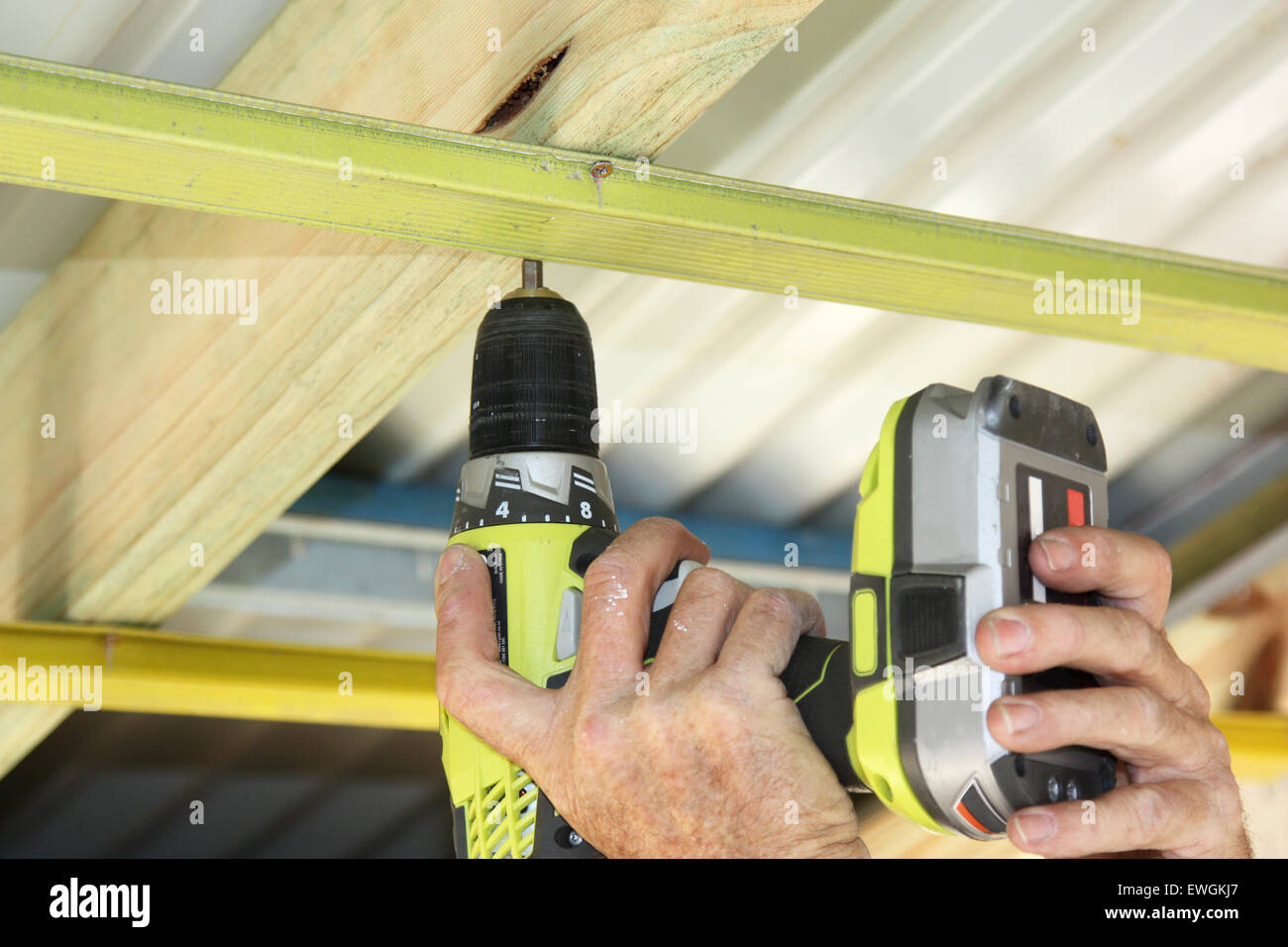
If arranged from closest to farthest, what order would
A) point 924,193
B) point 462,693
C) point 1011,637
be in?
1. point 1011,637
2. point 462,693
3. point 924,193

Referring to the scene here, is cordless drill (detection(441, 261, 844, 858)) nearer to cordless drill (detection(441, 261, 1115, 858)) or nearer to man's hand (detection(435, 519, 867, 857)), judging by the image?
man's hand (detection(435, 519, 867, 857))

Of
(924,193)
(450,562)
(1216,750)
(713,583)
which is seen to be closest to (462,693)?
(450,562)

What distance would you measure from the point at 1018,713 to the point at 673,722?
235 millimetres

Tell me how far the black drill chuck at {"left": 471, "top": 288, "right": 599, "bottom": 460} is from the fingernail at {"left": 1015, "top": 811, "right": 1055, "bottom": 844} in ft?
1.43

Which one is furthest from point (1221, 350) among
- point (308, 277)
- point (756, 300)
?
point (308, 277)

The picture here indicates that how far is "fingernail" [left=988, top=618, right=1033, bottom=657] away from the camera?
0.62m

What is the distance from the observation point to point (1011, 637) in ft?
2.03

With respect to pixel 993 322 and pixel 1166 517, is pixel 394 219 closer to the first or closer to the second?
pixel 993 322

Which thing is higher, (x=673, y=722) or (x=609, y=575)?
(x=609, y=575)

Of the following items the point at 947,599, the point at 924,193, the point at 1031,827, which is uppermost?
the point at 924,193

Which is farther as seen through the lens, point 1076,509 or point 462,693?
point 462,693

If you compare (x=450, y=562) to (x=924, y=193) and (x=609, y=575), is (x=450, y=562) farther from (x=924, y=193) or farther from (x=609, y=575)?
(x=924, y=193)

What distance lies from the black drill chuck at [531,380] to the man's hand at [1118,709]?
394 mm

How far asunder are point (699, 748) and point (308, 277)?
55cm
